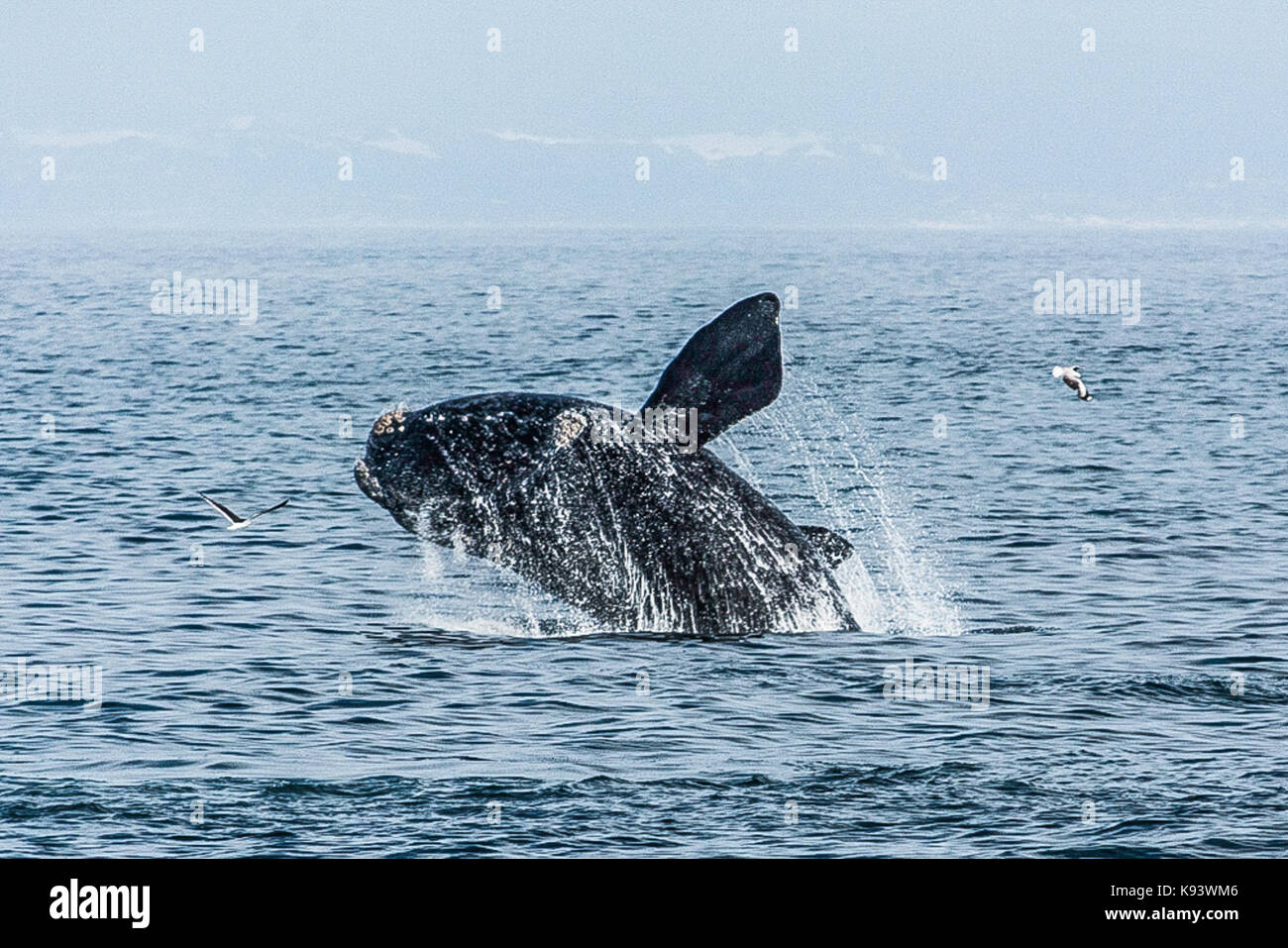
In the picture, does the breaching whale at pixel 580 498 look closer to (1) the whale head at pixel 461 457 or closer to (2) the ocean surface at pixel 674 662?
(1) the whale head at pixel 461 457

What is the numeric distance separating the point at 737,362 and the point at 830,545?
279cm

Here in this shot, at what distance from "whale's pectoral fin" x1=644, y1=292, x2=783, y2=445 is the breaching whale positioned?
62 centimetres

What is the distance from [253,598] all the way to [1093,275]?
14248cm

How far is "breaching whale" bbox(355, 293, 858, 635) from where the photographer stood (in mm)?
21562

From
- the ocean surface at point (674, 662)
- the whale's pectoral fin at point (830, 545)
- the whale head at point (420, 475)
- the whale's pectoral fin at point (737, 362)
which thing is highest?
the whale's pectoral fin at point (737, 362)

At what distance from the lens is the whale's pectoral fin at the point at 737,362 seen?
20.3 metres

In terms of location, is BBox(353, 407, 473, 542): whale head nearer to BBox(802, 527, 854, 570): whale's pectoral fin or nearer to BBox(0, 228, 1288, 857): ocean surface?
BBox(0, 228, 1288, 857): ocean surface

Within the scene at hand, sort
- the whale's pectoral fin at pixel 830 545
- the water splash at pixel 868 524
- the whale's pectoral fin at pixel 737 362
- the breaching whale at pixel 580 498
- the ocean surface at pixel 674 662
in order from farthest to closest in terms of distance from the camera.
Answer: the water splash at pixel 868 524 < the whale's pectoral fin at pixel 830 545 < the breaching whale at pixel 580 498 < the whale's pectoral fin at pixel 737 362 < the ocean surface at pixel 674 662

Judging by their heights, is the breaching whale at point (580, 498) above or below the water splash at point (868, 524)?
above

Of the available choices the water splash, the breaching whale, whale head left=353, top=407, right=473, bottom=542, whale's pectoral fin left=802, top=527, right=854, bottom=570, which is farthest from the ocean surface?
whale head left=353, top=407, right=473, bottom=542

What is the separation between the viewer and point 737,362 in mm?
20328

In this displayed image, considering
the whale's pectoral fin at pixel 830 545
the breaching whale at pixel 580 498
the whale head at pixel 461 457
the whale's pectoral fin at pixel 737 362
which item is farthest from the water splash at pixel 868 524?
the whale head at pixel 461 457

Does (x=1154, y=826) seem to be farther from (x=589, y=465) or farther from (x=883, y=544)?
(x=883, y=544)

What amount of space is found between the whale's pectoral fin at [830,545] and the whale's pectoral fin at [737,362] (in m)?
2.21
